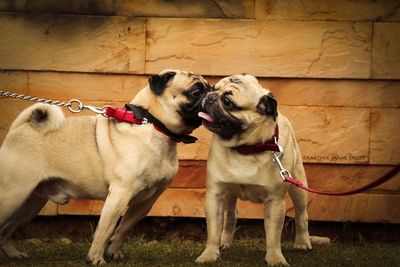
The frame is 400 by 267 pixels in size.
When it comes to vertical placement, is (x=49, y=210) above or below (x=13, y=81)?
below

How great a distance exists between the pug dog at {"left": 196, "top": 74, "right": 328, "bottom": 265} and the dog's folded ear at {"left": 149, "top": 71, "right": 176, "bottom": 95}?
16.6 inches

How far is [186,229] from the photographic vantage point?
6027 mm

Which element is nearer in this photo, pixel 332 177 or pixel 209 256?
pixel 209 256

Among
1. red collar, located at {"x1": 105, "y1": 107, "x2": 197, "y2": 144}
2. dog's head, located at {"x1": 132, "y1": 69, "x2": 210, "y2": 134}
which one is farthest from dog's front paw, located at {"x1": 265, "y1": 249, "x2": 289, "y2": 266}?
dog's head, located at {"x1": 132, "y1": 69, "x2": 210, "y2": 134}

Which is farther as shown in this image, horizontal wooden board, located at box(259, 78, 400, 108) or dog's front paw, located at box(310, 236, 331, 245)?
horizontal wooden board, located at box(259, 78, 400, 108)

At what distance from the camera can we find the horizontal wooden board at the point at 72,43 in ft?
18.5

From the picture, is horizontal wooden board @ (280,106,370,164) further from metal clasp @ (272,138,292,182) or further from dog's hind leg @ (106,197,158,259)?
dog's hind leg @ (106,197,158,259)

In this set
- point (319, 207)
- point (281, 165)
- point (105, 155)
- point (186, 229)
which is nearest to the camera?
point (281, 165)

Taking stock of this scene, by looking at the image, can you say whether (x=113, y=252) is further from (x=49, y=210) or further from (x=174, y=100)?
(x=49, y=210)

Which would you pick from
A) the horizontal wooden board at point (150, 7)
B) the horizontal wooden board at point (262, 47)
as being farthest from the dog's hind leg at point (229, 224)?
the horizontal wooden board at point (150, 7)

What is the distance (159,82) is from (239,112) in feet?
2.45

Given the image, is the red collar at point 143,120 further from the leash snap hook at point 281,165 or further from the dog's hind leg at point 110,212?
the leash snap hook at point 281,165

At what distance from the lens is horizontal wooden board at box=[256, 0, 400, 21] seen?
564 cm

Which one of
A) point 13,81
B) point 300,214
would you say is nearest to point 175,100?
point 300,214
